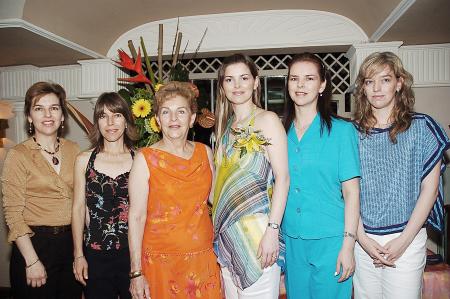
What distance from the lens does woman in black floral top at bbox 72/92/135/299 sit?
5.63 ft

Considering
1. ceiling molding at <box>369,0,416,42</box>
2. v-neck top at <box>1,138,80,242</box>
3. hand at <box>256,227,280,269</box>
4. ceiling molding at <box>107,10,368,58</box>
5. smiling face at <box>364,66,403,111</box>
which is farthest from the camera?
ceiling molding at <box>107,10,368,58</box>

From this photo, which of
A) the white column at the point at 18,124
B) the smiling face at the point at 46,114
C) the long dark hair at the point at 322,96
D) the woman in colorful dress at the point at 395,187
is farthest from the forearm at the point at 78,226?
the white column at the point at 18,124

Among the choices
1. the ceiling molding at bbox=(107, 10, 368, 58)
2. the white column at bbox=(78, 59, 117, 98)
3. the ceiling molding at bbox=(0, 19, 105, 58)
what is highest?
the ceiling molding at bbox=(107, 10, 368, 58)

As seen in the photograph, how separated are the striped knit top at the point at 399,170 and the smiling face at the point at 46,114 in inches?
62.1

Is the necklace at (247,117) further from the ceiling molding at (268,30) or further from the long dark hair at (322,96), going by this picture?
the ceiling molding at (268,30)

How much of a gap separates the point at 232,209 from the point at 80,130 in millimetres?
2732

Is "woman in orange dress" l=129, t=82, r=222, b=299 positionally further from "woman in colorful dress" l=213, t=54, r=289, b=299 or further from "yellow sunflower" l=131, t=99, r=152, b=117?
"yellow sunflower" l=131, t=99, r=152, b=117

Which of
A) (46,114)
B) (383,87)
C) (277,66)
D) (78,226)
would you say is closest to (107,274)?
(78,226)

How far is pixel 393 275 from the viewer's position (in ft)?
5.10

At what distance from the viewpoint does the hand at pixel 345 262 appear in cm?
149

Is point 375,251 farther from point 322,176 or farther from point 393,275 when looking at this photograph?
point 322,176

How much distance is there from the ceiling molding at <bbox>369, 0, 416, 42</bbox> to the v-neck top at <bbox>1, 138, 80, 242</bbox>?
2193 millimetres

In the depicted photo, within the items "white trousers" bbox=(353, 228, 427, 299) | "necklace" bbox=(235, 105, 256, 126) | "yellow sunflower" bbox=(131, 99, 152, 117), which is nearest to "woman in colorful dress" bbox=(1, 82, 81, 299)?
"yellow sunflower" bbox=(131, 99, 152, 117)

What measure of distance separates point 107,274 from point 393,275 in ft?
4.27
